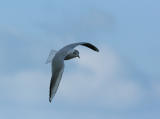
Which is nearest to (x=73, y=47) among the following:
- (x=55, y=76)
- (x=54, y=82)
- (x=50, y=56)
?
(x=50, y=56)

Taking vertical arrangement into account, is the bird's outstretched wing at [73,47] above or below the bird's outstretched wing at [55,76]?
above

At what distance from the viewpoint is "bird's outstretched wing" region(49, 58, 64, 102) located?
321 inches

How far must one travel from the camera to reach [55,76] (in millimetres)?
8609

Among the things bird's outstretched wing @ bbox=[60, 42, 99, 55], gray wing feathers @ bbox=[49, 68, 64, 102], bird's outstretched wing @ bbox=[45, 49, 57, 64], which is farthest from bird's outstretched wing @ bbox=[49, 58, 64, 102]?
bird's outstretched wing @ bbox=[45, 49, 57, 64]

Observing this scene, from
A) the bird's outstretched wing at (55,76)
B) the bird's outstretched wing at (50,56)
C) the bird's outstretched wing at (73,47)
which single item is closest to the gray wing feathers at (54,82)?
the bird's outstretched wing at (55,76)

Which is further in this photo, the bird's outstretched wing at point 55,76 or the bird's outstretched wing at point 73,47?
the bird's outstretched wing at point 73,47

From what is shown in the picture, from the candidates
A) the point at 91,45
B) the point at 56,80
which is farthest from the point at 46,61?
the point at 56,80

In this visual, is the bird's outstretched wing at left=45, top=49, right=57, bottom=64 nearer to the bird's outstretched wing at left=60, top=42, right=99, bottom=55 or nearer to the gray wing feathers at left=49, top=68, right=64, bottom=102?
the bird's outstretched wing at left=60, top=42, right=99, bottom=55

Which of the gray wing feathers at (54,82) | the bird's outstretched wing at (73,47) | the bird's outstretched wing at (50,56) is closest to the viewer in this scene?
the gray wing feathers at (54,82)

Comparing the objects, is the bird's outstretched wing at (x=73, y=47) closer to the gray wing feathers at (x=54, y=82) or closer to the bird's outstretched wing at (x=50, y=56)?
the bird's outstretched wing at (x=50, y=56)

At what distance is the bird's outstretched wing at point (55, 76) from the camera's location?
321 inches

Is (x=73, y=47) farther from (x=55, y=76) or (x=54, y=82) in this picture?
(x=54, y=82)

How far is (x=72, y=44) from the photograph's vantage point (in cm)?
1192

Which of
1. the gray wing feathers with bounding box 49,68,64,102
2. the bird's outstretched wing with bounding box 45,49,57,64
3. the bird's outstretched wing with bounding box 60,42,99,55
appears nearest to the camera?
the gray wing feathers with bounding box 49,68,64,102
